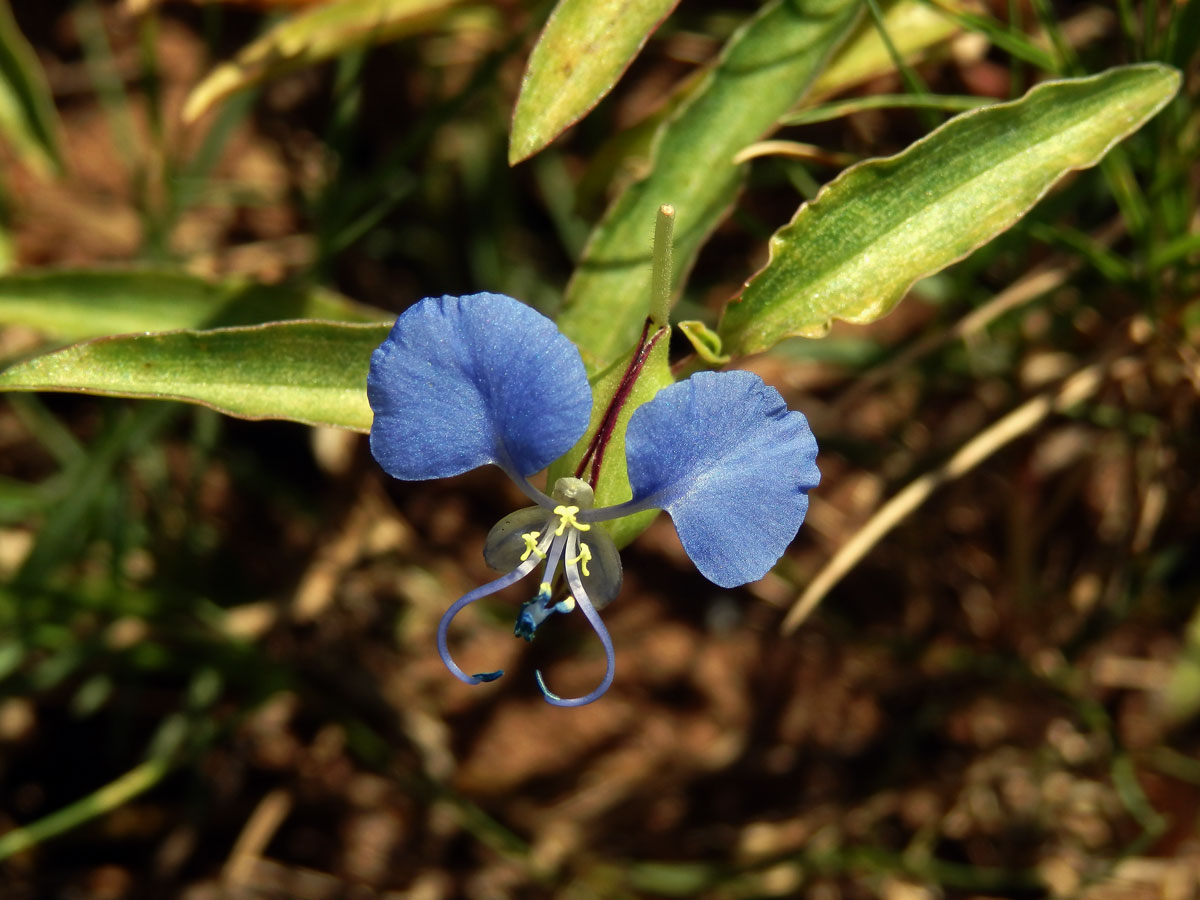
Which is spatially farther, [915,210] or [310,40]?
[310,40]

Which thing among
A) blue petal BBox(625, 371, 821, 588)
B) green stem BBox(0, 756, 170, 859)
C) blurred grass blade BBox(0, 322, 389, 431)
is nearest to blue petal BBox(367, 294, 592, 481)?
blue petal BBox(625, 371, 821, 588)

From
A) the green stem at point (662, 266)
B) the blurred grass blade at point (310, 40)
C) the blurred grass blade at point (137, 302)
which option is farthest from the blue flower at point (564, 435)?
the blurred grass blade at point (310, 40)

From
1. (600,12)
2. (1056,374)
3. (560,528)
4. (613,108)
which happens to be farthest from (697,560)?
(613,108)

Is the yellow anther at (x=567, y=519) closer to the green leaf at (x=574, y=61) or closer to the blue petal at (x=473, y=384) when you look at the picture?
the blue petal at (x=473, y=384)

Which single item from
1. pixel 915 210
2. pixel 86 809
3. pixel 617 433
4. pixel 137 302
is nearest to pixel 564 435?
pixel 617 433

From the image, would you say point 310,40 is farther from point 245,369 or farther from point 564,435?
point 564,435

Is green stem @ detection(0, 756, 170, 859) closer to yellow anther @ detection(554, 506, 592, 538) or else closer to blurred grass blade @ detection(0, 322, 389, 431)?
blurred grass blade @ detection(0, 322, 389, 431)

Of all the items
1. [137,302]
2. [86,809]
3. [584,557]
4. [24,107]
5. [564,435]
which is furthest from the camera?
[24,107]
